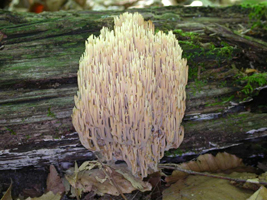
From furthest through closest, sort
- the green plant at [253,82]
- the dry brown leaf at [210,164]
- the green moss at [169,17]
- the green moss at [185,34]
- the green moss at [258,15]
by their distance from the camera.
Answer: the green moss at [258,15], the green moss at [169,17], the green moss at [185,34], the green plant at [253,82], the dry brown leaf at [210,164]

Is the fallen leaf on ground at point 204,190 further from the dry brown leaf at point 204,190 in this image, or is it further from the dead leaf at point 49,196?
the dead leaf at point 49,196

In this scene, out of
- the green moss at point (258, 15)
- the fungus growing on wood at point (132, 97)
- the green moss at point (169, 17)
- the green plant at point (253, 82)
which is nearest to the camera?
the fungus growing on wood at point (132, 97)

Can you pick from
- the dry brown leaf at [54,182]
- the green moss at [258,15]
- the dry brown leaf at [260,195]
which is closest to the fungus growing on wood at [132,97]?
the dry brown leaf at [54,182]

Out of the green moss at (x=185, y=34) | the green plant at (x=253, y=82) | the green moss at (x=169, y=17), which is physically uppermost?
the green moss at (x=169, y=17)

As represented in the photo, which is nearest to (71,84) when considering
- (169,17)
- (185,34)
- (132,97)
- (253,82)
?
(132,97)

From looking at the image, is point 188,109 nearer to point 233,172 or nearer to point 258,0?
point 233,172

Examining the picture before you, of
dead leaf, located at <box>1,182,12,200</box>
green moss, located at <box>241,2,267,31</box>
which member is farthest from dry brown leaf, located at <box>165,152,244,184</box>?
green moss, located at <box>241,2,267,31</box>
